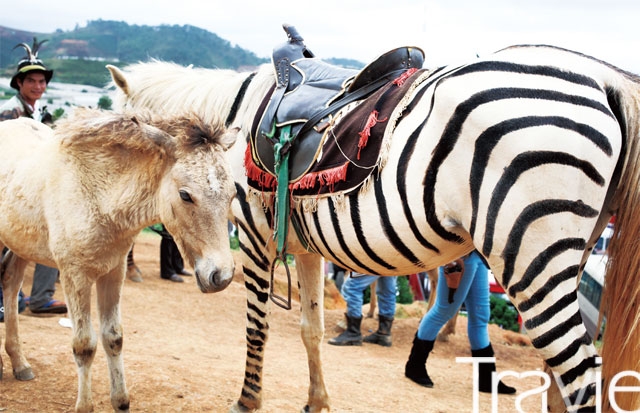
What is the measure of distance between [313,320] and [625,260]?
223 centimetres

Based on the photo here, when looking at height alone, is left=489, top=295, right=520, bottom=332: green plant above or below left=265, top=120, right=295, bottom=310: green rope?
below

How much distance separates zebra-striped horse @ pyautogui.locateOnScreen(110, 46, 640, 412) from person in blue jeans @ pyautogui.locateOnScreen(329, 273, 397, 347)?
150 inches

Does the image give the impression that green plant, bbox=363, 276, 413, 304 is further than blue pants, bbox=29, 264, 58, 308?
Yes

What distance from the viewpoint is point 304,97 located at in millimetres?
3689

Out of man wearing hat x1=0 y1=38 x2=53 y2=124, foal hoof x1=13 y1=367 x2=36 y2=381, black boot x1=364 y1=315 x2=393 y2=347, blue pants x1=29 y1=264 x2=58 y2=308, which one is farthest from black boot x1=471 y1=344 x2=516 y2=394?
man wearing hat x1=0 y1=38 x2=53 y2=124

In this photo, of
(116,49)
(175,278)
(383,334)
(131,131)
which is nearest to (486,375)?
(383,334)

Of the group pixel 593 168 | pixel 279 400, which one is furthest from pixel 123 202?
pixel 593 168

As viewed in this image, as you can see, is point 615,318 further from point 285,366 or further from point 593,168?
point 285,366

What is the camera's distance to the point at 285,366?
18.4 feet

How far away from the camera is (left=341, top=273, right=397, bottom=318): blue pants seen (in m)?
6.84

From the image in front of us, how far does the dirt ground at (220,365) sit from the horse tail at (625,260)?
2231mm

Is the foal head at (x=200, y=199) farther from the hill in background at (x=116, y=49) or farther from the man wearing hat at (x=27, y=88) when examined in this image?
the hill in background at (x=116, y=49)

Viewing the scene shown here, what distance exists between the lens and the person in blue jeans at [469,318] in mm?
5242

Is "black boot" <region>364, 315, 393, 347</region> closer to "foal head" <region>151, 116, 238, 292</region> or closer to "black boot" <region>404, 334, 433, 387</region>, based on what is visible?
"black boot" <region>404, 334, 433, 387</region>
